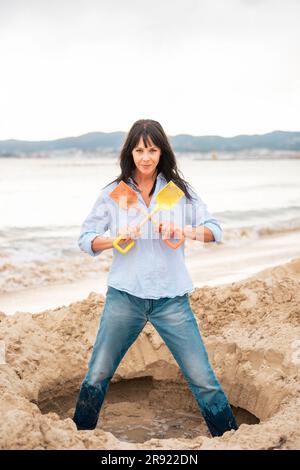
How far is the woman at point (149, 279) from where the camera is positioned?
2.52 m

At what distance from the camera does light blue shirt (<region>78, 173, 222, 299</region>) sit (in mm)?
2512

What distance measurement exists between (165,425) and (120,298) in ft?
3.59

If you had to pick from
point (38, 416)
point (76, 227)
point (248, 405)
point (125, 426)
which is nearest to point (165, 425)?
point (125, 426)

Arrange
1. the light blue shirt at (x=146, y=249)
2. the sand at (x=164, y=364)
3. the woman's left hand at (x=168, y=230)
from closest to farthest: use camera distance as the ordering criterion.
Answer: the woman's left hand at (x=168, y=230)
the light blue shirt at (x=146, y=249)
the sand at (x=164, y=364)

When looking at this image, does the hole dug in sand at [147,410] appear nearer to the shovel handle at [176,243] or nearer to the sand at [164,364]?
the sand at [164,364]

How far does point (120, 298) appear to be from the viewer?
8.33 ft

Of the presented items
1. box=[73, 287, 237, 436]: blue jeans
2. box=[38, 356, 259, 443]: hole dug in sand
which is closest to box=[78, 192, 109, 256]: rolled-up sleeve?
box=[73, 287, 237, 436]: blue jeans

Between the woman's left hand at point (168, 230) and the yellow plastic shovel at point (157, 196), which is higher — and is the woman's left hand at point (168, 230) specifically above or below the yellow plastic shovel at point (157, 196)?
below

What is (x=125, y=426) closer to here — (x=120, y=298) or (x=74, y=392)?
(x=74, y=392)

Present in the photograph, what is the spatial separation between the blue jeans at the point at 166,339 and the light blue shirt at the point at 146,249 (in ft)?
0.18

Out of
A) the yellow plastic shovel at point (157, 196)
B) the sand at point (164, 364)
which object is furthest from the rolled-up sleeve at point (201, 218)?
the sand at point (164, 364)

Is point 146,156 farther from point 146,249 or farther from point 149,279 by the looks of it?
point 149,279

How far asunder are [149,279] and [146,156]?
1.80 feet

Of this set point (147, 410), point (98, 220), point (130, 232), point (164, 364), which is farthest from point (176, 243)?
point (147, 410)
